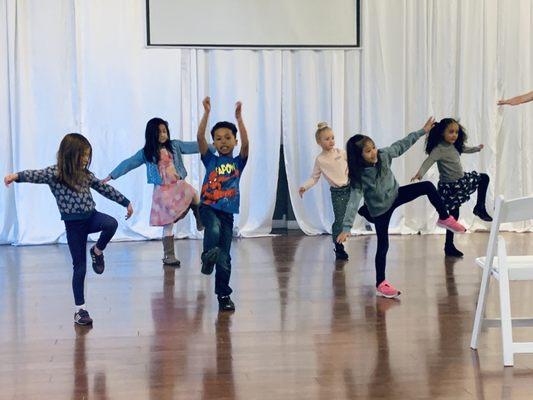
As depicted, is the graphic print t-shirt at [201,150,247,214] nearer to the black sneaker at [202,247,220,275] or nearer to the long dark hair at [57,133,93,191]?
the black sneaker at [202,247,220,275]

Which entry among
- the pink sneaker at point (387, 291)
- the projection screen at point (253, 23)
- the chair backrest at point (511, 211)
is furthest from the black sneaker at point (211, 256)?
the projection screen at point (253, 23)

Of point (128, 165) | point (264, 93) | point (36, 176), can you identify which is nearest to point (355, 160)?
point (36, 176)

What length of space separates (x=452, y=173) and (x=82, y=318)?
10.4 feet

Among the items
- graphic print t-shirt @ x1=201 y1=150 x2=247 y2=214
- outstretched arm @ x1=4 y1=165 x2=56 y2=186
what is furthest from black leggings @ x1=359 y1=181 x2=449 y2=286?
outstretched arm @ x1=4 y1=165 x2=56 y2=186

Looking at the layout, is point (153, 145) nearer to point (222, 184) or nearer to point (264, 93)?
point (222, 184)

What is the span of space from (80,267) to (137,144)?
3.32 meters

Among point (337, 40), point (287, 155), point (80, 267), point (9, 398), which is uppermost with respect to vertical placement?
point (337, 40)

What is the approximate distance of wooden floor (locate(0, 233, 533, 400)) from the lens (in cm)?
320

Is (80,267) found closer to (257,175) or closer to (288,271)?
(288,271)

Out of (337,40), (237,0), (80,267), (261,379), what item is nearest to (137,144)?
(237,0)

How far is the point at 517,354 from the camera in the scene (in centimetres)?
356

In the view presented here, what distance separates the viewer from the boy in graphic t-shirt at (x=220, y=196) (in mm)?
4473

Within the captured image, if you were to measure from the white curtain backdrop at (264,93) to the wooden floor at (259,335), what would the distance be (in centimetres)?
152

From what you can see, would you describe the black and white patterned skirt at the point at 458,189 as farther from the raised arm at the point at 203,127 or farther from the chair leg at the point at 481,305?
the chair leg at the point at 481,305
